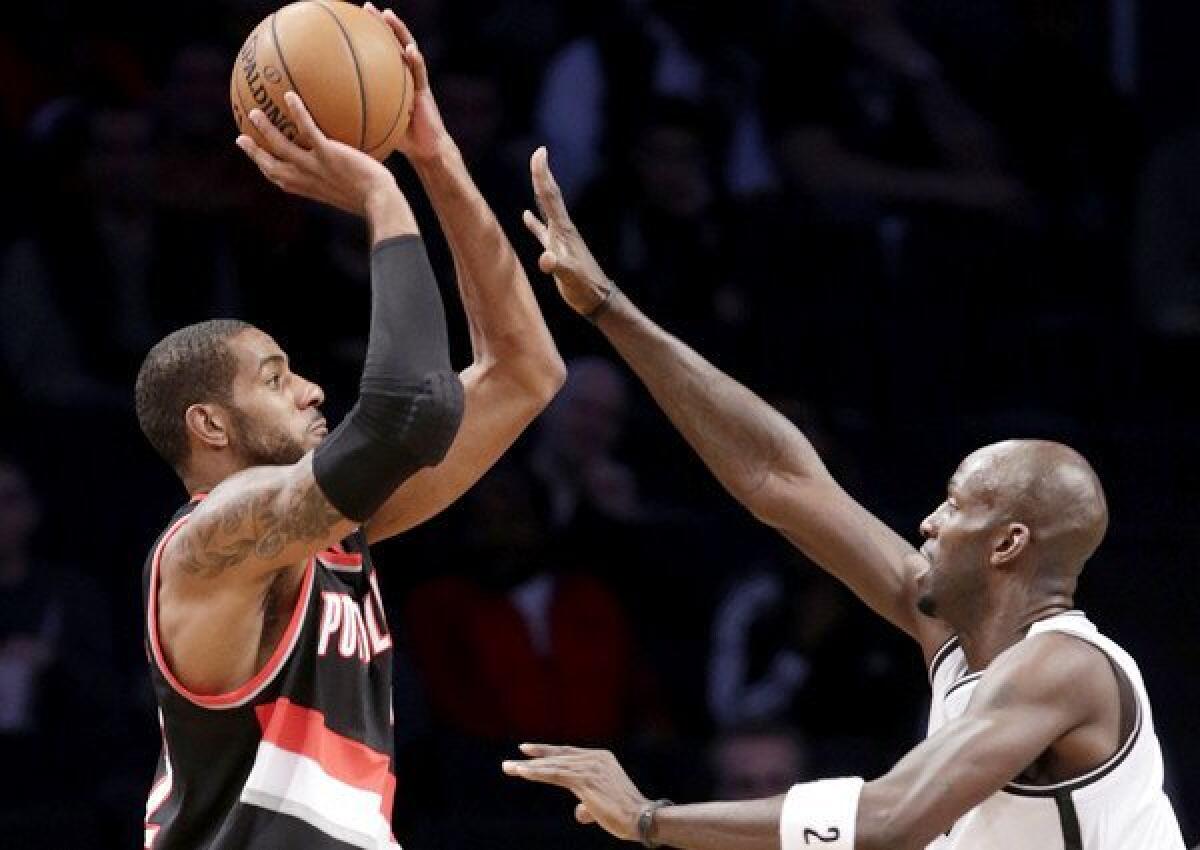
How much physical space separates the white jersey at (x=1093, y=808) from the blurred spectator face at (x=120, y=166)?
466 centimetres

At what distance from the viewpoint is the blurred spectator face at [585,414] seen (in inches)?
327

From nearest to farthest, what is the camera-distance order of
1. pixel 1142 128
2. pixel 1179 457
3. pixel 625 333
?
pixel 625 333
pixel 1179 457
pixel 1142 128

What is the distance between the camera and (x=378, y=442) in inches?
Answer: 155

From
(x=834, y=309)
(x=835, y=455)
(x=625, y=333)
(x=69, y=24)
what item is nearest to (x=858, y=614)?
(x=835, y=455)

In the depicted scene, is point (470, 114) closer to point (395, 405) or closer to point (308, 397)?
point (308, 397)

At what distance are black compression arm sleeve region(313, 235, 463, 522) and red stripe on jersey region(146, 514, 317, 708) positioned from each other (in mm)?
355

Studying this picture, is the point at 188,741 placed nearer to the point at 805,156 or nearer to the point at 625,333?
the point at 625,333

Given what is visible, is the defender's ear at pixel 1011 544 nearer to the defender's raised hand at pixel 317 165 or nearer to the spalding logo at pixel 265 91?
the defender's raised hand at pixel 317 165

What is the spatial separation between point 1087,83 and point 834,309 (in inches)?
67.2

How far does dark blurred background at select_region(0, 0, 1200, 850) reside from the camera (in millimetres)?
7582

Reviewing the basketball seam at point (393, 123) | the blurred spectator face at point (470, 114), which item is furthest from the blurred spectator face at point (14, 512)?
the basketball seam at point (393, 123)

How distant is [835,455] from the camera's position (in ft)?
27.4

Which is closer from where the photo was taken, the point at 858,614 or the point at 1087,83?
the point at 858,614

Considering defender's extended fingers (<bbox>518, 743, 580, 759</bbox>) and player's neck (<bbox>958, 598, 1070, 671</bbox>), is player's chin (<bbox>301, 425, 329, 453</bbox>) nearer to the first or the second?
defender's extended fingers (<bbox>518, 743, 580, 759</bbox>)
